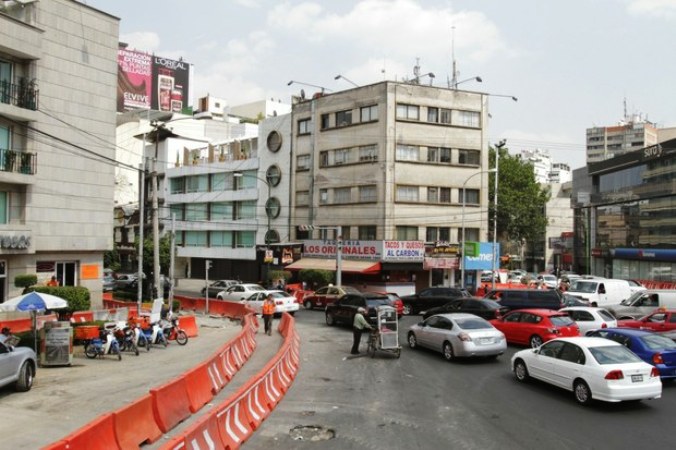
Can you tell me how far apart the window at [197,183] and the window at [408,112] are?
26.6 metres

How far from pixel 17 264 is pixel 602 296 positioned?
→ 32106mm

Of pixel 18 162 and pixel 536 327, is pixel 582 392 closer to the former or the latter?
pixel 536 327

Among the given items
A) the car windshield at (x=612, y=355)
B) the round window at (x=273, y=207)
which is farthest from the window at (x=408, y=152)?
the car windshield at (x=612, y=355)

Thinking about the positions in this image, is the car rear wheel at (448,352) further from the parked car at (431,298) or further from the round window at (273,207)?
the round window at (273,207)

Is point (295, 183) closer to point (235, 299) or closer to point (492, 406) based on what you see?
point (235, 299)

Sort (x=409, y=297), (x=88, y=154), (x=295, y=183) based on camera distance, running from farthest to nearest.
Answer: (x=295, y=183) → (x=409, y=297) → (x=88, y=154)

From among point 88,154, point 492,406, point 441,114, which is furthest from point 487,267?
point 492,406

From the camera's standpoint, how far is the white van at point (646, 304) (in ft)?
91.5

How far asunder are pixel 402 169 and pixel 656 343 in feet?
114

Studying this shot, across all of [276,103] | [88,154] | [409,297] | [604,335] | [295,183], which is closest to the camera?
[604,335]

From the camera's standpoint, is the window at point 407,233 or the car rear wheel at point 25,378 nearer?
the car rear wheel at point 25,378

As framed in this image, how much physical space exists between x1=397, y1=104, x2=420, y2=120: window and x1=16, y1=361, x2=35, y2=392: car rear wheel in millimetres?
38491

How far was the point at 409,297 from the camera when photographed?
3488 cm

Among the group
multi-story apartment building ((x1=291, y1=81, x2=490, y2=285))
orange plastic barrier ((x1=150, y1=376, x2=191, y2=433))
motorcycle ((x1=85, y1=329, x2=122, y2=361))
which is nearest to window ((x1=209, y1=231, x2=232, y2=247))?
multi-story apartment building ((x1=291, y1=81, x2=490, y2=285))
